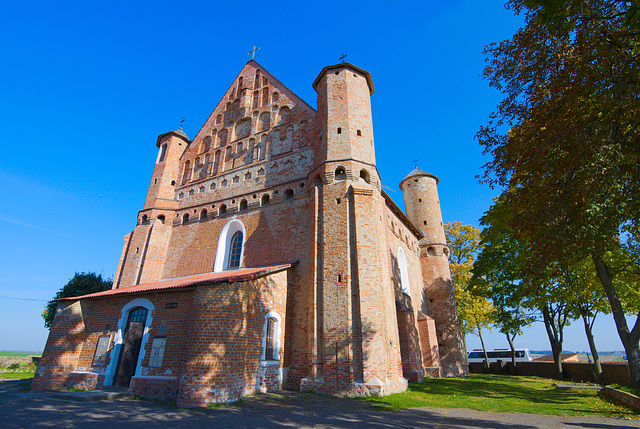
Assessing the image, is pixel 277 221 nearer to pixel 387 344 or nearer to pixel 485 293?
pixel 387 344

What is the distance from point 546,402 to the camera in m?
12.3

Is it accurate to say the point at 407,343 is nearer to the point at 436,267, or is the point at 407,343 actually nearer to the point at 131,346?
the point at 436,267

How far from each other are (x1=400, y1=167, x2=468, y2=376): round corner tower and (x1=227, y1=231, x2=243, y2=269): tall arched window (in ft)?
47.9

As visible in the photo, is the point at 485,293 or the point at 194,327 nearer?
the point at 194,327

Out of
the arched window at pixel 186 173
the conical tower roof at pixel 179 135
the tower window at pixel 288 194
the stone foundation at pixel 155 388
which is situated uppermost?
the conical tower roof at pixel 179 135

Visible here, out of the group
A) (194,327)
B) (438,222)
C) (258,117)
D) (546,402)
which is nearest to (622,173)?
(546,402)

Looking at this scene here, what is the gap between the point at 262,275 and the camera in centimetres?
1366

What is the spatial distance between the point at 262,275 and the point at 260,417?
5.57m

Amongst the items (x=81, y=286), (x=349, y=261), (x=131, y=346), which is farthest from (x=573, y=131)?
(x=81, y=286)

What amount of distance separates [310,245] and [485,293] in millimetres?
16965

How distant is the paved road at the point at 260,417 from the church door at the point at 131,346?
273cm

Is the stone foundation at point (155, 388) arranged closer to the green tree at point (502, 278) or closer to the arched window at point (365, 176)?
the arched window at point (365, 176)

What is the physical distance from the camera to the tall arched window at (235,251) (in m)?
18.6

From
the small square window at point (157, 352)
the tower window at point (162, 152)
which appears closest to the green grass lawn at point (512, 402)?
the small square window at point (157, 352)
